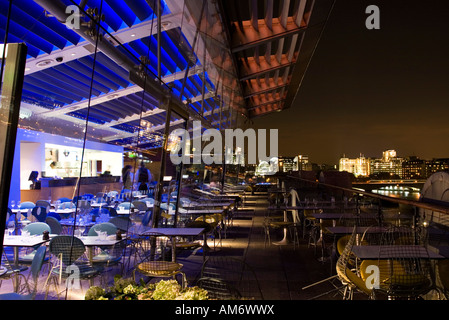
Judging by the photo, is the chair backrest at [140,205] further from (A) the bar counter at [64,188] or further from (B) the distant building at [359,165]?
(B) the distant building at [359,165]

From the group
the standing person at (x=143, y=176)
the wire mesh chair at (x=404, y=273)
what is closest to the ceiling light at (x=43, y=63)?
the standing person at (x=143, y=176)

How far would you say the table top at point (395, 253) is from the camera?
3.82m

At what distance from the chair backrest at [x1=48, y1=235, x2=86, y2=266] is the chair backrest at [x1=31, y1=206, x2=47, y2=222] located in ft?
13.2

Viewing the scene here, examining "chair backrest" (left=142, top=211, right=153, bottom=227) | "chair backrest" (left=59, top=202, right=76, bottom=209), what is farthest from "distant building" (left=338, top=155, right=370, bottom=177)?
"chair backrest" (left=142, top=211, right=153, bottom=227)

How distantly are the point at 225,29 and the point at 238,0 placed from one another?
3.21ft

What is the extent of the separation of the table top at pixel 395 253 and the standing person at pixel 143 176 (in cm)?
419

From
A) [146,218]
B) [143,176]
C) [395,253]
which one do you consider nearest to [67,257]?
[143,176]

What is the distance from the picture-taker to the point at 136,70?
5.92 metres

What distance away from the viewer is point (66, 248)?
5102 mm

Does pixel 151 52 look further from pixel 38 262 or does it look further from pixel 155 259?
pixel 38 262

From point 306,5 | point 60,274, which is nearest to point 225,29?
point 306,5

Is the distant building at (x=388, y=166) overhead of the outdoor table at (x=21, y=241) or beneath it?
overhead

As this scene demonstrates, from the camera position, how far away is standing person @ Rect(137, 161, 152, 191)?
7.21 meters

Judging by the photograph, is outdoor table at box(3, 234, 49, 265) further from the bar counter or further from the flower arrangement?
the bar counter
